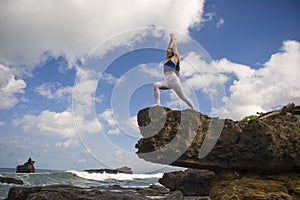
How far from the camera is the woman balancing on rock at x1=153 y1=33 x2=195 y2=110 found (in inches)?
309

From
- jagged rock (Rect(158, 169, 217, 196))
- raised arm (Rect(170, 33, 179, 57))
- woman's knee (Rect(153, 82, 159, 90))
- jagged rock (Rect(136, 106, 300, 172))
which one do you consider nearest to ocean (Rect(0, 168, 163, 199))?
jagged rock (Rect(158, 169, 217, 196))

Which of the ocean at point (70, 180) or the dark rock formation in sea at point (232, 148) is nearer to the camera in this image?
the dark rock formation in sea at point (232, 148)

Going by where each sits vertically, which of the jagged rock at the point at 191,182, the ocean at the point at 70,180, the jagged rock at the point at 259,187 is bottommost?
the jagged rock at the point at 259,187

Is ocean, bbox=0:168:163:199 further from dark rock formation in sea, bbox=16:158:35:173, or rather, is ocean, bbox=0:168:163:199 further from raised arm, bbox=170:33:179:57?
raised arm, bbox=170:33:179:57

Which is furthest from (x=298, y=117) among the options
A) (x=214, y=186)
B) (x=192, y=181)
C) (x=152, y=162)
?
(x=192, y=181)

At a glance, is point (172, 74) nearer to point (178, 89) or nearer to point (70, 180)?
point (178, 89)

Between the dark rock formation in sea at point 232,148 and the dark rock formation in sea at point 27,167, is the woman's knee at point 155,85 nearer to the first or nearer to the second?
the dark rock formation in sea at point 232,148

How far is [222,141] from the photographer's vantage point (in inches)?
370

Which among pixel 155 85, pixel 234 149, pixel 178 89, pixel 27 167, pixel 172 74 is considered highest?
pixel 27 167

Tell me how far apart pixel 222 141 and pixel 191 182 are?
8234 millimetres

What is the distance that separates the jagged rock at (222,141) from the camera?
8844 millimetres

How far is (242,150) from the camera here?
9.18 metres

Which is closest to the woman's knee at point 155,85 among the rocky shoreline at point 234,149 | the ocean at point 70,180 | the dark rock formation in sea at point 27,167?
the rocky shoreline at point 234,149

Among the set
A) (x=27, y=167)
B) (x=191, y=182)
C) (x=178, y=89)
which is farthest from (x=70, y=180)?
(x=178, y=89)
